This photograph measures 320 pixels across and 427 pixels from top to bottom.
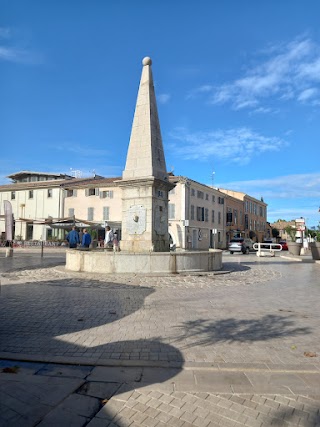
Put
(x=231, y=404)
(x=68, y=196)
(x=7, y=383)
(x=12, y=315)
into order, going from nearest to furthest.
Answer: (x=231, y=404), (x=7, y=383), (x=12, y=315), (x=68, y=196)

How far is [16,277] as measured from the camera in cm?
1076

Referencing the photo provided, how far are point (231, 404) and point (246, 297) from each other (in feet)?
17.0

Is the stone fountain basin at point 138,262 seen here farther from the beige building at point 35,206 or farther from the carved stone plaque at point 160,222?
the beige building at point 35,206

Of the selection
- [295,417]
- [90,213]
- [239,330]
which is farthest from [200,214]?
[295,417]

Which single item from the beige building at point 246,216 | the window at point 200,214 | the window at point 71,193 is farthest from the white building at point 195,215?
the window at point 71,193

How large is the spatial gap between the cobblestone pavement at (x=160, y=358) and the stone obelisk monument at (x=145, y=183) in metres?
4.90

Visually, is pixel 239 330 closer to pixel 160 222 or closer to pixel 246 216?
pixel 160 222

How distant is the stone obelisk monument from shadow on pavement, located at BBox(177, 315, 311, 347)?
23.1 feet

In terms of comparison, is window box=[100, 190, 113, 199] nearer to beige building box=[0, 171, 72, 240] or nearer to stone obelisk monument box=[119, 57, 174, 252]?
beige building box=[0, 171, 72, 240]

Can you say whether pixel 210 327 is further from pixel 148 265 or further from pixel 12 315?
pixel 148 265

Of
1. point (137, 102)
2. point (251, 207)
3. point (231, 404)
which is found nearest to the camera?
point (231, 404)

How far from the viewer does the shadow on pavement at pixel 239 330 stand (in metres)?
4.82

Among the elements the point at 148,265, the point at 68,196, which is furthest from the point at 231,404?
the point at 68,196

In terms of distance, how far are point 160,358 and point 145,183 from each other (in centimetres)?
913
